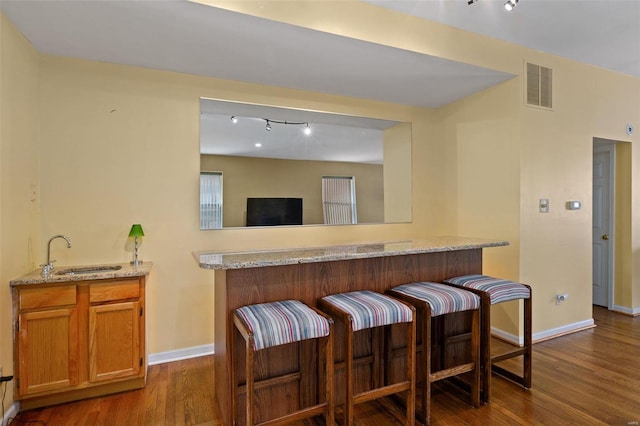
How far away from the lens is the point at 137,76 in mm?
2811

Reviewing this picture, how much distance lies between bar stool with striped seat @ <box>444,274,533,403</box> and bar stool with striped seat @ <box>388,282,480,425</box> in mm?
81

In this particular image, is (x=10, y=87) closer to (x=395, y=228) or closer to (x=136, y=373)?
(x=136, y=373)

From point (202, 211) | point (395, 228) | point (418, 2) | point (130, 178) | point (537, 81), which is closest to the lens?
point (418, 2)

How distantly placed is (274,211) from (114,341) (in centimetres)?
166

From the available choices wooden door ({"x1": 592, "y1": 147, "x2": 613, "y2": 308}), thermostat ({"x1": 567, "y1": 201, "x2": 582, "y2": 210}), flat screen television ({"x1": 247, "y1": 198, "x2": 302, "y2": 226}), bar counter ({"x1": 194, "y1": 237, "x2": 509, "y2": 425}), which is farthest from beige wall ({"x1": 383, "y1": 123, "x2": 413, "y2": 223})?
wooden door ({"x1": 592, "y1": 147, "x2": 613, "y2": 308})

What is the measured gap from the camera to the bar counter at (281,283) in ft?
6.16

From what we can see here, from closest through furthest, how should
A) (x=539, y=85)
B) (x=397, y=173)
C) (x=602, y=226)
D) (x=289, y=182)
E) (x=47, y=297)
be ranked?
(x=47, y=297)
(x=539, y=85)
(x=289, y=182)
(x=397, y=173)
(x=602, y=226)

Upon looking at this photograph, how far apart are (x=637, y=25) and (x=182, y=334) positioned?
4734 mm

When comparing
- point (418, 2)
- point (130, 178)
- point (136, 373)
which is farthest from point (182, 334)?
point (418, 2)

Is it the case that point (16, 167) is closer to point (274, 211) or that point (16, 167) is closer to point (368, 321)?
point (274, 211)

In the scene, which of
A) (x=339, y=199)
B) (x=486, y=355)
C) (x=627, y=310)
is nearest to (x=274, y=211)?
(x=339, y=199)

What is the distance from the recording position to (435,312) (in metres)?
2.03

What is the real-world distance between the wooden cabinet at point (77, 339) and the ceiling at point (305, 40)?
1.72 metres

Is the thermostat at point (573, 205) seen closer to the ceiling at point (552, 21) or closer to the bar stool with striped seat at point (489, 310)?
the ceiling at point (552, 21)
